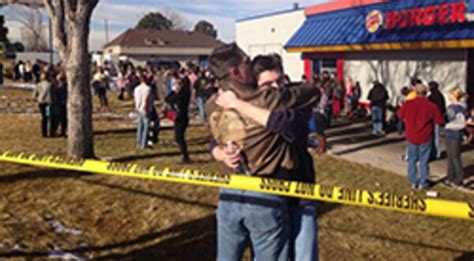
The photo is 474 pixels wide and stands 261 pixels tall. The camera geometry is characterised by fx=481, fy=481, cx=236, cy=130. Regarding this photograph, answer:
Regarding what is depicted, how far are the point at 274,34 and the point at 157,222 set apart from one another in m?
19.8

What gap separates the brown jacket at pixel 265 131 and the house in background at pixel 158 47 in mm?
58349

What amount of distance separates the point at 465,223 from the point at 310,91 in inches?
196

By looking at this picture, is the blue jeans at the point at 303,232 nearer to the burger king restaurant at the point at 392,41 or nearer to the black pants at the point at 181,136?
the black pants at the point at 181,136

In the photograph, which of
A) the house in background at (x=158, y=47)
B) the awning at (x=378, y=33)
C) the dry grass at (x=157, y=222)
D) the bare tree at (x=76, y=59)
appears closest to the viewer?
the dry grass at (x=157, y=222)

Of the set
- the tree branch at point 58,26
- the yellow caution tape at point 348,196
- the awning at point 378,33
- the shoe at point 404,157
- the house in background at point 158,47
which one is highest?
the house in background at point 158,47

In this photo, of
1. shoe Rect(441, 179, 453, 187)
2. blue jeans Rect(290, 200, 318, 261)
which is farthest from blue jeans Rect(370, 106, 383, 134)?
blue jeans Rect(290, 200, 318, 261)

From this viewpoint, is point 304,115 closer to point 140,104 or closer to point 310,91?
point 310,91

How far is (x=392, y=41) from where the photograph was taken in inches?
641

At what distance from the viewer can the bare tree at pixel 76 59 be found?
29.7 ft

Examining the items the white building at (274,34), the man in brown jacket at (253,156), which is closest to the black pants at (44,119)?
the man in brown jacket at (253,156)

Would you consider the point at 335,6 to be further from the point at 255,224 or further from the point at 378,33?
the point at 255,224

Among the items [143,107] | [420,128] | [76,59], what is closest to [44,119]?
[143,107]

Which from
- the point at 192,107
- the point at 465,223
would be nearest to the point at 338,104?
the point at 192,107

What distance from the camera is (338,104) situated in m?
19.6
